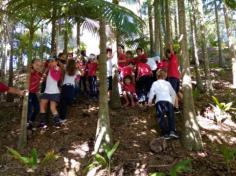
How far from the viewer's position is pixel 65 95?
975 centimetres

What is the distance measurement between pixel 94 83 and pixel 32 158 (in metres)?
4.34

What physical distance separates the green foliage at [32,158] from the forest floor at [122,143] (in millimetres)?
109

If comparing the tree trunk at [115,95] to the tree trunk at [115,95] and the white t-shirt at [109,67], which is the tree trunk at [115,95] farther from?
the white t-shirt at [109,67]

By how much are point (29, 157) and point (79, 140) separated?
4.35ft

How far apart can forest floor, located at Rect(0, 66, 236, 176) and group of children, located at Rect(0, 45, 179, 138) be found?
44 cm

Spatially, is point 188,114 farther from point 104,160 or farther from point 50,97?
point 50,97

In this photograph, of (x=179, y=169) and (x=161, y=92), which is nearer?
(x=179, y=169)

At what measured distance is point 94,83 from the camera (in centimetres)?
1168

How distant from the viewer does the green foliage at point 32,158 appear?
775cm

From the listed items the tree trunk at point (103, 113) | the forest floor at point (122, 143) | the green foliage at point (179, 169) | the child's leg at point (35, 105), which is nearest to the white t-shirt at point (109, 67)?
the forest floor at point (122, 143)

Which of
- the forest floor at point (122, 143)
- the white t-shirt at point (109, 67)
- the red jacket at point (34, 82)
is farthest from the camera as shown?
the white t-shirt at point (109, 67)

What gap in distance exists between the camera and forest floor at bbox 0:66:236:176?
7.93m

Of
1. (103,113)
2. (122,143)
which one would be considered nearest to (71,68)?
(103,113)

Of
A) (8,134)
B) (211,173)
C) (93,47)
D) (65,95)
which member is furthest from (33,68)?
(93,47)
